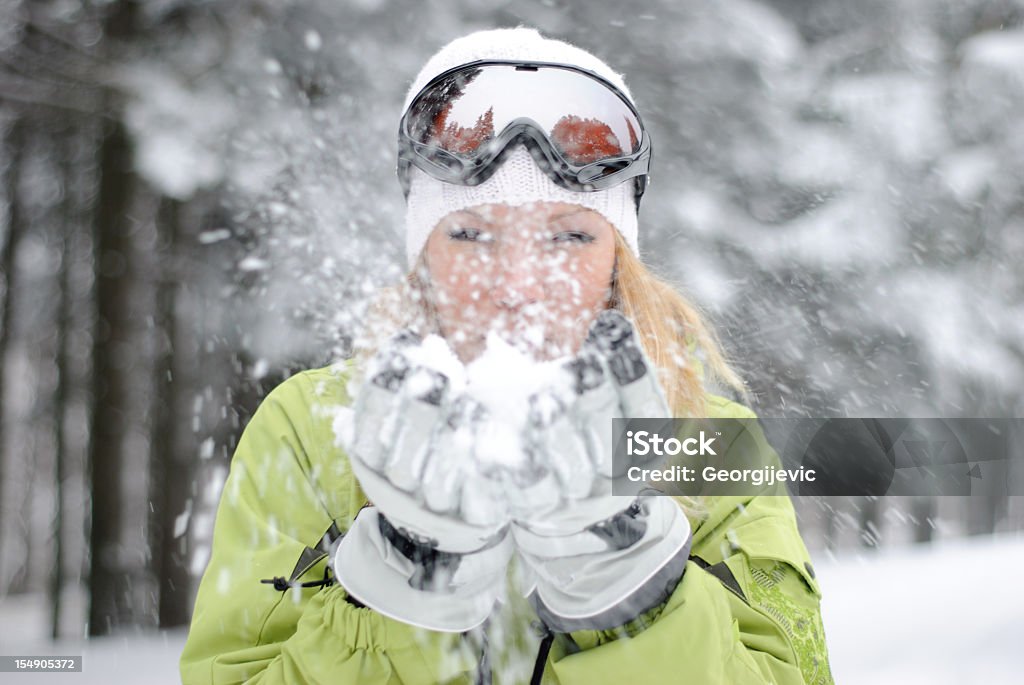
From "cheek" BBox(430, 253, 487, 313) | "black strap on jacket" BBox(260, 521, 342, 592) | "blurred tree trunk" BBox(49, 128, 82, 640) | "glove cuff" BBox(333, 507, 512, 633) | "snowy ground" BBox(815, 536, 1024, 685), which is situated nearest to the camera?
"glove cuff" BBox(333, 507, 512, 633)

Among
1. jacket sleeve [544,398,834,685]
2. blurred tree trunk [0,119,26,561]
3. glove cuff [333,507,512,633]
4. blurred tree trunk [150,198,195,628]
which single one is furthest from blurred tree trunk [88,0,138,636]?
jacket sleeve [544,398,834,685]

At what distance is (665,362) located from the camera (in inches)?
66.9

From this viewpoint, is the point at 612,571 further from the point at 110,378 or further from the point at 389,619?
the point at 110,378

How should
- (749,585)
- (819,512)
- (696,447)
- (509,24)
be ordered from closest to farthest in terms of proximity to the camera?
(749,585) → (696,447) → (509,24) → (819,512)

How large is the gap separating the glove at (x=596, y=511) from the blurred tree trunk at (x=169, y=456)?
4112mm

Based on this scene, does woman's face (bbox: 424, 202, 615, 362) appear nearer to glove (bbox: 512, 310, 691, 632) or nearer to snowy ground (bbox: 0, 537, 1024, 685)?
glove (bbox: 512, 310, 691, 632)

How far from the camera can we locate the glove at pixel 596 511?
3.62 feet

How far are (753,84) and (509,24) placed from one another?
1.82 metres

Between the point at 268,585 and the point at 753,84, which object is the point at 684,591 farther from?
the point at 753,84

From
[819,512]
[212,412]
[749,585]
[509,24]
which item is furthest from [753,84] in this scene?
[819,512]

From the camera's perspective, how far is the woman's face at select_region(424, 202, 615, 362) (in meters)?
1.48

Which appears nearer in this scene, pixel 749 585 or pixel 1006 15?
pixel 749 585

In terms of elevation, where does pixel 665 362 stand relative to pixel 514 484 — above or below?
above
